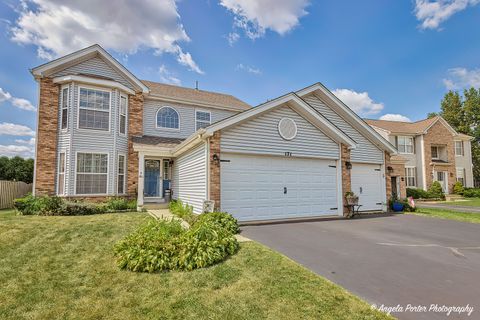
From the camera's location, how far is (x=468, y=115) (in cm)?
3425

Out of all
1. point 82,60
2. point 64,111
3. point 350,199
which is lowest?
point 350,199

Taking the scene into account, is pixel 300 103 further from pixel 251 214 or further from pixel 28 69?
pixel 28 69

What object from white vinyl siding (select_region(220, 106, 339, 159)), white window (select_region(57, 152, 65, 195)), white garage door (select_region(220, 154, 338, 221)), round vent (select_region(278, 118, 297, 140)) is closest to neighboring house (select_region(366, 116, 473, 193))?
white vinyl siding (select_region(220, 106, 339, 159))

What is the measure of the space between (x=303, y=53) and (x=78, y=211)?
1332 centimetres

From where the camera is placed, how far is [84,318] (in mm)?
3336

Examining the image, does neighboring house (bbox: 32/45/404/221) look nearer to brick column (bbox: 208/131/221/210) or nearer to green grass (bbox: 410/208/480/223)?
brick column (bbox: 208/131/221/210)

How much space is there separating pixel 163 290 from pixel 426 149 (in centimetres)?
2867

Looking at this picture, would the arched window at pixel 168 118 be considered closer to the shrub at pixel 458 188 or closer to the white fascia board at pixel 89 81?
the white fascia board at pixel 89 81

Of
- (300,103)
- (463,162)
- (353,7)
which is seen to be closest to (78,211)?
(300,103)

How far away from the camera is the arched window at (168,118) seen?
50.4 feet

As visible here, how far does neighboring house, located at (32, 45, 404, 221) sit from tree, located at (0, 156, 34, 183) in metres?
18.4

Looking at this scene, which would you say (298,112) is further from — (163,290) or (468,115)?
(468,115)

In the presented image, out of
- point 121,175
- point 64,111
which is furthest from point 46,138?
point 121,175

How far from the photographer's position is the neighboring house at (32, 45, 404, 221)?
30.9 feet
